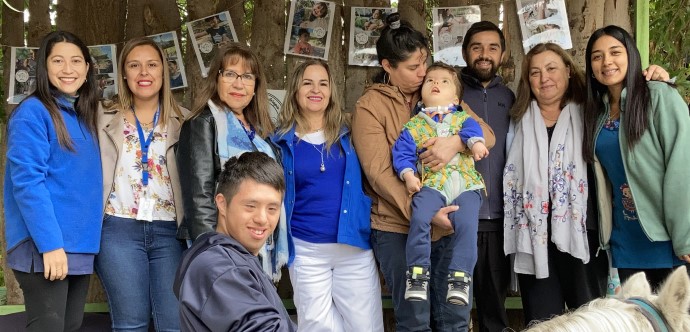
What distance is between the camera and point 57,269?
3434mm

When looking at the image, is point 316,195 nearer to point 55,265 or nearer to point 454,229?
point 454,229

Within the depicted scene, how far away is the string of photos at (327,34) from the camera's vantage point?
4.99 metres

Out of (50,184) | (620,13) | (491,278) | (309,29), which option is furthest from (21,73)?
(620,13)

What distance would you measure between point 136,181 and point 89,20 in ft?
5.89

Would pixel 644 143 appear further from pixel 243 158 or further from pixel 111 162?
pixel 111 162

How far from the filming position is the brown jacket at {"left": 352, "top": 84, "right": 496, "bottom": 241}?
156 inches

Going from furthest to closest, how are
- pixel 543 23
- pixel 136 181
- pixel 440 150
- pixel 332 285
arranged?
pixel 543 23
pixel 332 285
pixel 440 150
pixel 136 181

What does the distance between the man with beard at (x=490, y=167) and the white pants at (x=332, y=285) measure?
0.69 metres

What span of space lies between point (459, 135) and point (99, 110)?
6.38ft

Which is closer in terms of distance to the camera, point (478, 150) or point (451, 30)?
point (478, 150)

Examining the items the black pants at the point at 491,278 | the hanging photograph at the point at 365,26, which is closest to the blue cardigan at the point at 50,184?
the hanging photograph at the point at 365,26

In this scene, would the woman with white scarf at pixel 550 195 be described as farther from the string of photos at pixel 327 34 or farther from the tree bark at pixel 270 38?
the tree bark at pixel 270 38

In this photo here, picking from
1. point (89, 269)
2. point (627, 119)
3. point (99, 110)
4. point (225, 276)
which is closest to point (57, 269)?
point (89, 269)

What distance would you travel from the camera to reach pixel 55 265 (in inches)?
135
